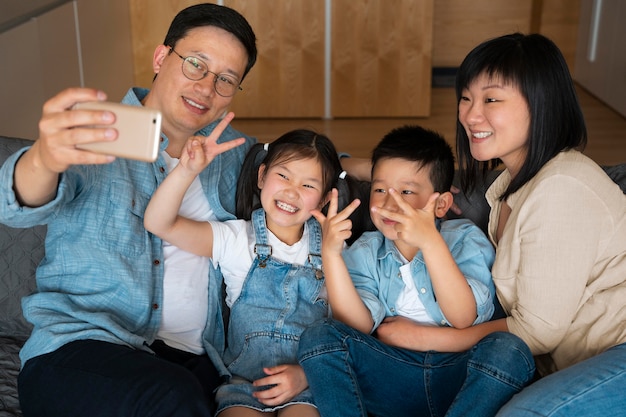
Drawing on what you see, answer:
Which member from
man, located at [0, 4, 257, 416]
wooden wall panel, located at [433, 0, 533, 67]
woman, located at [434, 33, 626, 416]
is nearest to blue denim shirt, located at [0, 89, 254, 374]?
man, located at [0, 4, 257, 416]

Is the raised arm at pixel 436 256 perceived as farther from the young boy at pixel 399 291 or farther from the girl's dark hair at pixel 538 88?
the girl's dark hair at pixel 538 88

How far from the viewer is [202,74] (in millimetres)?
1616

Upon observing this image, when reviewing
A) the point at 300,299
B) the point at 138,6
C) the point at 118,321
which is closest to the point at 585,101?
the point at 138,6

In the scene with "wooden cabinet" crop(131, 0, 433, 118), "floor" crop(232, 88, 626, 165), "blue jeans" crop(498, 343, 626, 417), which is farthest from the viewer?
"wooden cabinet" crop(131, 0, 433, 118)

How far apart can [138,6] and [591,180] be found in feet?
11.3

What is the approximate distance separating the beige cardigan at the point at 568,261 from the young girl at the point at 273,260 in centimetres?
44

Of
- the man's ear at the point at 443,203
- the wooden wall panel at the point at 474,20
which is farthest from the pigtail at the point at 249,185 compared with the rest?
the wooden wall panel at the point at 474,20

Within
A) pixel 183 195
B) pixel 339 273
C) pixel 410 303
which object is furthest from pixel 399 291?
pixel 183 195

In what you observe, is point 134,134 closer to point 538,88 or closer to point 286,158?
point 286,158

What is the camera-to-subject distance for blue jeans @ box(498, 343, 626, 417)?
1.26 m

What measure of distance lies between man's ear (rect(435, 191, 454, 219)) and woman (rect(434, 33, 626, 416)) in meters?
0.15

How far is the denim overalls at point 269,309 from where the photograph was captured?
5.28 ft

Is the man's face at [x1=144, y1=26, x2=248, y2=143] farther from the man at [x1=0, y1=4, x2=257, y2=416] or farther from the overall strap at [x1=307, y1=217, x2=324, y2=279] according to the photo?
the overall strap at [x1=307, y1=217, x2=324, y2=279]

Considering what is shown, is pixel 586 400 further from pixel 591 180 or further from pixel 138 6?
pixel 138 6
